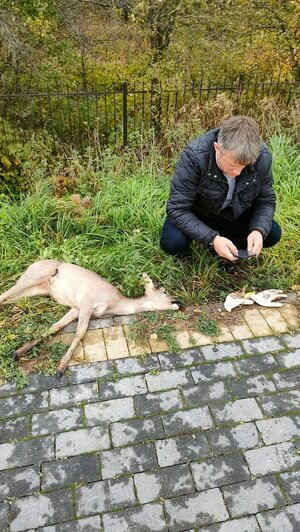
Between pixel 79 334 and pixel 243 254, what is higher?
pixel 243 254

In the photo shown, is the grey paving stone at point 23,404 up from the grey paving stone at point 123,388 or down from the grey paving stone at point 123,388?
down

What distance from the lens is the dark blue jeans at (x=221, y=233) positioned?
12.9 feet

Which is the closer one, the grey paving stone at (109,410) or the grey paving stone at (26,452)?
the grey paving stone at (26,452)

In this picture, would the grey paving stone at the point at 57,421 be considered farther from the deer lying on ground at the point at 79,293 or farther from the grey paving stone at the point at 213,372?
the grey paving stone at the point at 213,372

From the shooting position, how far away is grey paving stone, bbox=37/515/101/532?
90.6 inches

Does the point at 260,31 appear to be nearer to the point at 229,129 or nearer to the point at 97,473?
the point at 229,129

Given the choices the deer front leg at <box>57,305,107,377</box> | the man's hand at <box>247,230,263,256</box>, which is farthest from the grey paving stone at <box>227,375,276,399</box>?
the deer front leg at <box>57,305,107,377</box>

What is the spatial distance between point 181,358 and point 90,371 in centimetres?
69

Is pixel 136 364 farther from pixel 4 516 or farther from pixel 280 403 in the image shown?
pixel 4 516

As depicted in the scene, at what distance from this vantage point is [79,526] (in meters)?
2.32

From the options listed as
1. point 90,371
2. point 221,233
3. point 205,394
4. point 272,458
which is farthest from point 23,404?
point 221,233

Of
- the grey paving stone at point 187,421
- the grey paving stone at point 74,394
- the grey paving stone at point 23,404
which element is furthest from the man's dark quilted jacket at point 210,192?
the grey paving stone at point 23,404

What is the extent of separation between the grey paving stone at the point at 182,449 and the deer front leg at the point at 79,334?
34.8 inches

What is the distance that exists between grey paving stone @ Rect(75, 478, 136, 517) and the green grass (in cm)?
132
